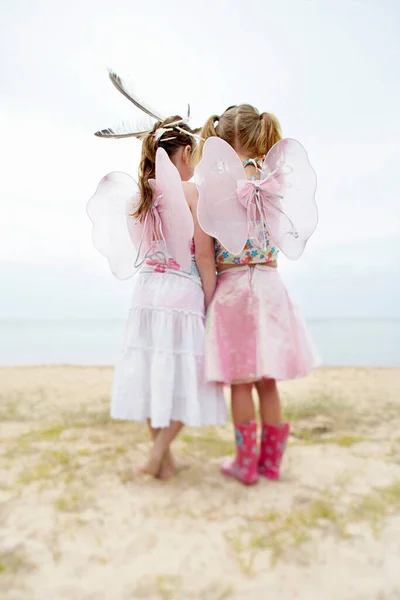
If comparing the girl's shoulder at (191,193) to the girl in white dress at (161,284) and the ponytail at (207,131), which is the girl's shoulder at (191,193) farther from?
the ponytail at (207,131)

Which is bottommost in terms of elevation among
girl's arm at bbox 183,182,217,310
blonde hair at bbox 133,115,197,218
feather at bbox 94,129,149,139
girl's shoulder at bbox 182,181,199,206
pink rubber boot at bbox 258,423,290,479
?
pink rubber boot at bbox 258,423,290,479

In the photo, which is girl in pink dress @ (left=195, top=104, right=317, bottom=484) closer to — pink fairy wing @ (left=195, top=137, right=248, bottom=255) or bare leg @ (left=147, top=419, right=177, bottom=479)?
pink fairy wing @ (left=195, top=137, right=248, bottom=255)

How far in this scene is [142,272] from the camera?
1938mm

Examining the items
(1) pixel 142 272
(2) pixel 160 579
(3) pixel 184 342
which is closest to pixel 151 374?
(3) pixel 184 342

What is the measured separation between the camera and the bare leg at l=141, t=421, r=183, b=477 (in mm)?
1862

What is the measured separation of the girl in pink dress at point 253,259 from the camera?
1.74 meters

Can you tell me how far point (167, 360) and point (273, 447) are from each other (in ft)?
1.79

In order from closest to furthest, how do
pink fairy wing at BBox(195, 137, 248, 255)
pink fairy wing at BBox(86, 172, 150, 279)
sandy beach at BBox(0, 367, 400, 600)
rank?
sandy beach at BBox(0, 367, 400, 600), pink fairy wing at BBox(195, 137, 248, 255), pink fairy wing at BBox(86, 172, 150, 279)

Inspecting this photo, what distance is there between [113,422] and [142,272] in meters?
1.04

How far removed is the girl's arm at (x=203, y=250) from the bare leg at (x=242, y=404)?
38 centimetres

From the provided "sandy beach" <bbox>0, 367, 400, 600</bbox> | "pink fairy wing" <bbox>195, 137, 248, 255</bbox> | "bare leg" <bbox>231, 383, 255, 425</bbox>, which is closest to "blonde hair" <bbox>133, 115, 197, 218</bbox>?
"pink fairy wing" <bbox>195, 137, 248, 255</bbox>

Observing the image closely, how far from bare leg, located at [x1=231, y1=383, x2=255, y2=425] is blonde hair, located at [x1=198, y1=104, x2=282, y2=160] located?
90 centimetres

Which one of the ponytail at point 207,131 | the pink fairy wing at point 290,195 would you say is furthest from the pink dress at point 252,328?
the ponytail at point 207,131

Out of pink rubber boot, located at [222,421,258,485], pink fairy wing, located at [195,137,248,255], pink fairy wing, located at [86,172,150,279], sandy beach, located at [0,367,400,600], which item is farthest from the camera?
pink fairy wing, located at [86,172,150,279]
